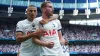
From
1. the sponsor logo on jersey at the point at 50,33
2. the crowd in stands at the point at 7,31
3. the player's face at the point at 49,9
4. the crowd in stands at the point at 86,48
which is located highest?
the player's face at the point at 49,9

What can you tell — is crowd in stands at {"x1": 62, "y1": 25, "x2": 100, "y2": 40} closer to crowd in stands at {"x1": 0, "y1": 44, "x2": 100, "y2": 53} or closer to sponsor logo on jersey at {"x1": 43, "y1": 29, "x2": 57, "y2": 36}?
crowd in stands at {"x1": 0, "y1": 44, "x2": 100, "y2": 53}

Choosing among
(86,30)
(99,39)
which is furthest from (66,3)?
(99,39)

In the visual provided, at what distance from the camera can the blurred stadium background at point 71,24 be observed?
34031 mm

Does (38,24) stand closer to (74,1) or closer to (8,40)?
(8,40)

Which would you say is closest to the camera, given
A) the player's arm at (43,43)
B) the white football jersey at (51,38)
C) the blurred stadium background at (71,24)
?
the player's arm at (43,43)

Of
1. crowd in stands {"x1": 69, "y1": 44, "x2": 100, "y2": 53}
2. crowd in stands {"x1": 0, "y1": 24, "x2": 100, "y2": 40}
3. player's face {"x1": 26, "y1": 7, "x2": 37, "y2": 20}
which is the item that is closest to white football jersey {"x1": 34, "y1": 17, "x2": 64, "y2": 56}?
player's face {"x1": 26, "y1": 7, "x2": 37, "y2": 20}

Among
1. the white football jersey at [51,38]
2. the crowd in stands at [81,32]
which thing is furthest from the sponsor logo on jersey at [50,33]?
the crowd in stands at [81,32]

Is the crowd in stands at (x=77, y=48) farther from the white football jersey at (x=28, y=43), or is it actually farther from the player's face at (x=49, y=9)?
the player's face at (x=49, y=9)

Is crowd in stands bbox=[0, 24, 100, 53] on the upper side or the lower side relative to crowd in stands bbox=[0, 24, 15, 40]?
lower

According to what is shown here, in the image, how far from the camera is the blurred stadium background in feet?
112

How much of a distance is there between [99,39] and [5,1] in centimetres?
1681

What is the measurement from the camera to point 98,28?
39.7 metres

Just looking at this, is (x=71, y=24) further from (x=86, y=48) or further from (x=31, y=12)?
(x=31, y=12)

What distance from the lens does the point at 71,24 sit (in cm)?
4041
